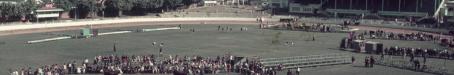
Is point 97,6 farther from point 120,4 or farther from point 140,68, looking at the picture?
point 140,68

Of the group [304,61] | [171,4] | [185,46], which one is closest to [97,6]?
[171,4]

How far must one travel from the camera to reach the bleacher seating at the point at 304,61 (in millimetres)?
53438

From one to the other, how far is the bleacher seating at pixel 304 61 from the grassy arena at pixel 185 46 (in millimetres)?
1406

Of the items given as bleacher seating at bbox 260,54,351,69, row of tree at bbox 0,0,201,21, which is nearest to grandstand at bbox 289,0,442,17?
row of tree at bbox 0,0,201,21

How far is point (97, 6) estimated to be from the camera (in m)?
122

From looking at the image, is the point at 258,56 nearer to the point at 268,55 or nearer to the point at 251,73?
the point at 268,55

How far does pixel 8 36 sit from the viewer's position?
273 ft

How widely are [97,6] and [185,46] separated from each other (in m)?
55.2

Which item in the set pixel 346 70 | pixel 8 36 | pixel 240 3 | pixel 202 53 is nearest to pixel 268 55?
pixel 202 53

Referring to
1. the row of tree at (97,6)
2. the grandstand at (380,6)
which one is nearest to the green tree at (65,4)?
the row of tree at (97,6)

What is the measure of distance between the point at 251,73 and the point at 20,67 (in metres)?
19.9

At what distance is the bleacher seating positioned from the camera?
5344 cm

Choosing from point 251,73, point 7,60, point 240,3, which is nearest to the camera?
point 251,73

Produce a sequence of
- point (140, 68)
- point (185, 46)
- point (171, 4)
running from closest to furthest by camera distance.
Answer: point (140, 68) < point (185, 46) < point (171, 4)
